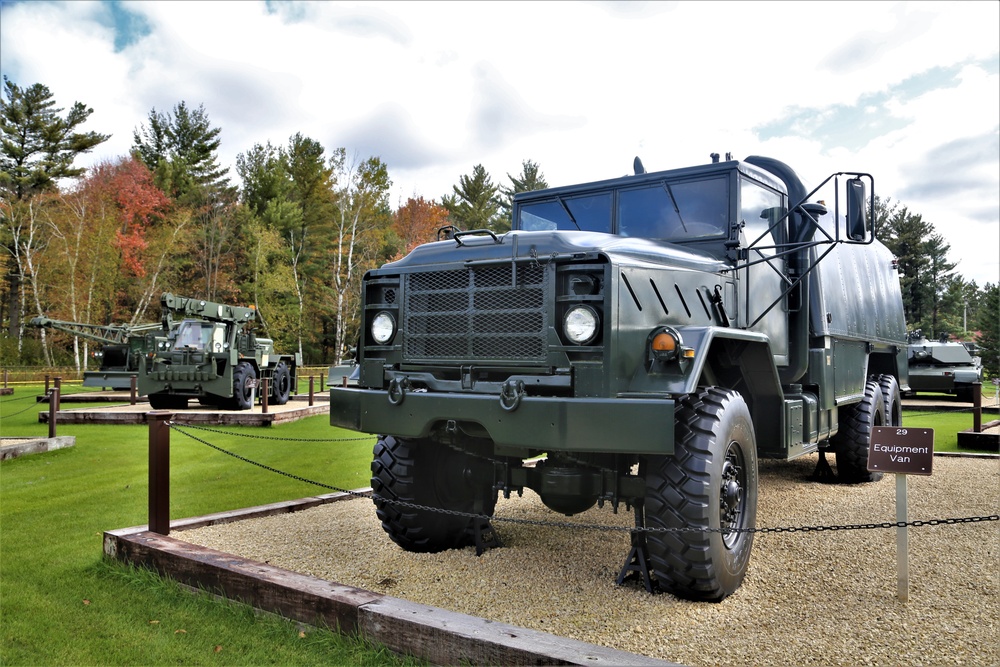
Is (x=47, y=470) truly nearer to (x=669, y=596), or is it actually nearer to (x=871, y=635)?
(x=669, y=596)

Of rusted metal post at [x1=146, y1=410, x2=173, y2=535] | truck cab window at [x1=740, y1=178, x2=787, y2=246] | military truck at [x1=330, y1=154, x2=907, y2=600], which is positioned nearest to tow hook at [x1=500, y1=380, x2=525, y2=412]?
military truck at [x1=330, y1=154, x2=907, y2=600]

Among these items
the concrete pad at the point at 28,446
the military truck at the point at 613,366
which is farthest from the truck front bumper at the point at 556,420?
the concrete pad at the point at 28,446

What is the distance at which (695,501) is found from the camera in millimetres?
3854

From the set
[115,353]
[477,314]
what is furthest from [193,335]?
[477,314]

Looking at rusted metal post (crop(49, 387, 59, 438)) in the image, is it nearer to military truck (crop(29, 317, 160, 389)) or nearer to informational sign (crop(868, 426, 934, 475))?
military truck (crop(29, 317, 160, 389))

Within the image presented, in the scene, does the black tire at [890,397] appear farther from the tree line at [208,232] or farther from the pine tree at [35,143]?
the pine tree at [35,143]

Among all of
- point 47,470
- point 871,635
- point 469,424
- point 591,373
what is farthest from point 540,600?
point 47,470

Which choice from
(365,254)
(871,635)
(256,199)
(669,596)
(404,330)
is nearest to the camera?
(871,635)

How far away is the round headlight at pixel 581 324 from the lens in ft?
12.8

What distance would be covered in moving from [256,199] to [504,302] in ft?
131

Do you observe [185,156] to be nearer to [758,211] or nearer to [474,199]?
[474,199]

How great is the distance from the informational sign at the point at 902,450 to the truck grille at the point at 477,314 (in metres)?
2.04

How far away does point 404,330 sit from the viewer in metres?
4.62

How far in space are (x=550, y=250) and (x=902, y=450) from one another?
2294 millimetres
